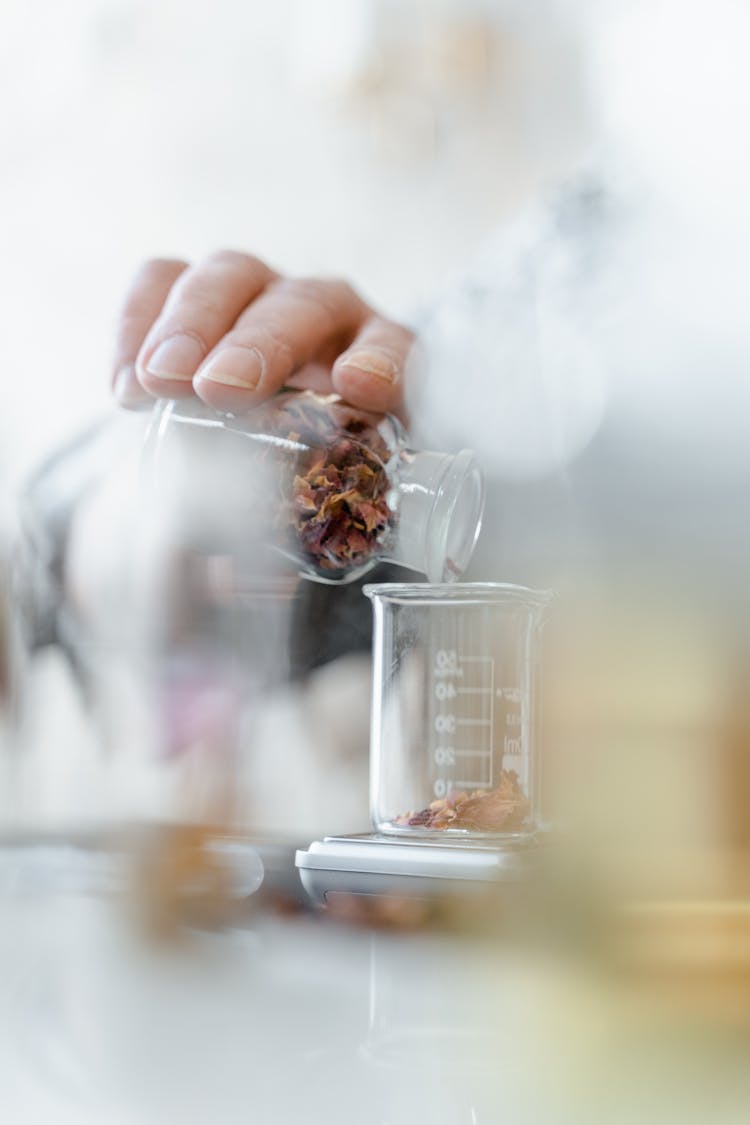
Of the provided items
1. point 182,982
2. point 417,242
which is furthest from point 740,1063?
point 417,242

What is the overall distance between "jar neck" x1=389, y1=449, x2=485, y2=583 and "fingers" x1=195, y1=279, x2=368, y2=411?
79 millimetres

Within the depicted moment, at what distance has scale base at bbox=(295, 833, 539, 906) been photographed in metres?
0.43

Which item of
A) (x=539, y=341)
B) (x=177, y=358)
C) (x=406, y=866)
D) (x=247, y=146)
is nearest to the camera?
(x=406, y=866)

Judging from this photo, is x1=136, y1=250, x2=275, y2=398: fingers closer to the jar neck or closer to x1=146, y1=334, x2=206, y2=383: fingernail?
x1=146, y1=334, x2=206, y2=383: fingernail

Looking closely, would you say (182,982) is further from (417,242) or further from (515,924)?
(417,242)

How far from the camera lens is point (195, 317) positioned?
2.09 ft

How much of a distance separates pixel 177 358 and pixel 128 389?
0.09 metres

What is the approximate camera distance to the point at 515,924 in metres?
0.40

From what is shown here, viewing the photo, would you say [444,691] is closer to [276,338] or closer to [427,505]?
[427,505]

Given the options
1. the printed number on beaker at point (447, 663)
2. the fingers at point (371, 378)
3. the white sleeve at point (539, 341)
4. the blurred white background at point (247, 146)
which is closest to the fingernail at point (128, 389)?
the fingers at point (371, 378)

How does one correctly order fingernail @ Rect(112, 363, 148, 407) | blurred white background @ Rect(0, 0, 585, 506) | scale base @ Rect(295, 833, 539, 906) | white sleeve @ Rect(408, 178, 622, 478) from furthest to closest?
1. blurred white background @ Rect(0, 0, 585, 506)
2. white sleeve @ Rect(408, 178, 622, 478)
3. fingernail @ Rect(112, 363, 148, 407)
4. scale base @ Rect(295, 833, 539, 906)

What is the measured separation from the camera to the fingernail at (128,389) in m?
0.63

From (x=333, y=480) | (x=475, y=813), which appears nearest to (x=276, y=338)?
(x=333, y=480)

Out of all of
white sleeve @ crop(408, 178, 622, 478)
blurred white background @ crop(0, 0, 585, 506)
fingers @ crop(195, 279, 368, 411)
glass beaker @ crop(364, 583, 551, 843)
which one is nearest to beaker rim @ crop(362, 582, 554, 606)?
glass beaker @ crop(364, 583, 551, 843)
